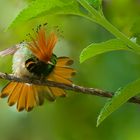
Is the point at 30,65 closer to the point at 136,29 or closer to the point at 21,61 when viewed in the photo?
the point at 21,61

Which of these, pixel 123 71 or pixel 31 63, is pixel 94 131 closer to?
pixel 123 71

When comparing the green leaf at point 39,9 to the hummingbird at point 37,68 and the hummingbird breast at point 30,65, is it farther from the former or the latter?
the hummingbird breast at point 30,65

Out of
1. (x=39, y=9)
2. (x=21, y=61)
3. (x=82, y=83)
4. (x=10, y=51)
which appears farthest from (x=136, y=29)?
(x=82, y=83)

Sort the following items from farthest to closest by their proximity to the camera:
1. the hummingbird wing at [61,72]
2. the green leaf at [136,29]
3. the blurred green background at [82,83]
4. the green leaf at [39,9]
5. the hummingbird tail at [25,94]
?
the blurred green background at [82,83] → the hummingbird tail at [25,94] → the hummingbird wing at [61,72] → the green leaf at [136,29] → the green leaf at [39,9]

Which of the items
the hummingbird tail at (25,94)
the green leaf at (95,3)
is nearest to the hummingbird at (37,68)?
the hummingbird tail at (25,94)

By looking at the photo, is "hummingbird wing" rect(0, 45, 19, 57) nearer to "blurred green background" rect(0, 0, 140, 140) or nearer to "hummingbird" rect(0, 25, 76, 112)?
"hummingbird" rect(0, 25, 76, 112)

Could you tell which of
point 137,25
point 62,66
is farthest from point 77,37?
point 137,25
